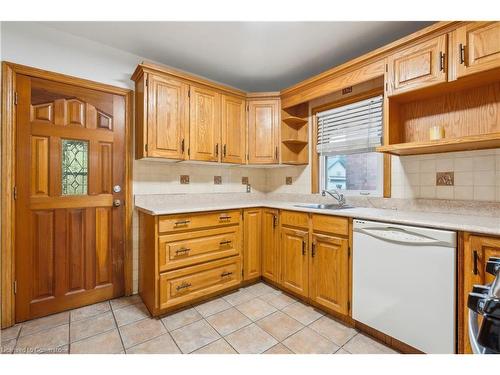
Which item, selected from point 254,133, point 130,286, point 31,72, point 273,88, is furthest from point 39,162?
point 273,88

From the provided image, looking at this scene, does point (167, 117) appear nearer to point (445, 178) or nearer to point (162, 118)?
point (162, 118)

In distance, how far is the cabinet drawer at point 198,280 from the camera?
78.7 inches

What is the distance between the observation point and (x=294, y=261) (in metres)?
2.29

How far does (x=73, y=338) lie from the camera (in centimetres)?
171

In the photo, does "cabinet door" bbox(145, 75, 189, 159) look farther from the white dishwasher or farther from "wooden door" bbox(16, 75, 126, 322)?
the white dishwasher

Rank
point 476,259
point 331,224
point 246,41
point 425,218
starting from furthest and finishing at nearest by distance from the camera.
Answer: point 246,41
point 331,224
point 425,218
point 476,259

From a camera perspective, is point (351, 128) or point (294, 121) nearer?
point (351, 128)

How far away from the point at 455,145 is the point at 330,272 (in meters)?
1.29

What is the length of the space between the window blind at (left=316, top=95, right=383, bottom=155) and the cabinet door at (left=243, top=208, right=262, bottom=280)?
3.71ft

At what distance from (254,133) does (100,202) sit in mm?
1782

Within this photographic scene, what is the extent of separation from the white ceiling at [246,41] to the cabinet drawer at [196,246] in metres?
1.79

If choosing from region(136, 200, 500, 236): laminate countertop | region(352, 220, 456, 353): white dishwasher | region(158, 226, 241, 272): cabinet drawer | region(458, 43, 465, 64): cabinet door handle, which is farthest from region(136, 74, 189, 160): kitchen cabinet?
region(458, 43, 465, 64): cabinet door handle

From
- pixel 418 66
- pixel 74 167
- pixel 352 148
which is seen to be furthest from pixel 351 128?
pixel 74 167

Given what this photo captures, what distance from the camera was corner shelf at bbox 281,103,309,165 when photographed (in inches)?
112
